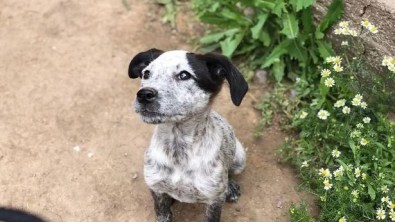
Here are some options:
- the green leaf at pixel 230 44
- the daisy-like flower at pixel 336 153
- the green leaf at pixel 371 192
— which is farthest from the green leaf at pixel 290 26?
the green leaf at pixel 371 192

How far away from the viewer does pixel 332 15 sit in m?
5.08

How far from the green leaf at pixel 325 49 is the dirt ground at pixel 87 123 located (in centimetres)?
92

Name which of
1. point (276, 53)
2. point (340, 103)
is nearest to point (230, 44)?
point (276, 53)

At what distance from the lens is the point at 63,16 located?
251 inches

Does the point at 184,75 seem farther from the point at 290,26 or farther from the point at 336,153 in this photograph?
the point at 290,26

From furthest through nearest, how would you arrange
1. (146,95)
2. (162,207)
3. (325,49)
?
(325,49) → (162,207) → (146,95)

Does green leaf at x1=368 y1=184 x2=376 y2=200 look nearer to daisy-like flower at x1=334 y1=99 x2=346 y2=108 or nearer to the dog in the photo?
daisy-like flower at x1=334 y1=99 x2=346 y2=108

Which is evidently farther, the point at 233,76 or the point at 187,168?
the point at 187,168

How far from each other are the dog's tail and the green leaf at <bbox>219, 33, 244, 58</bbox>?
2769 millimetres

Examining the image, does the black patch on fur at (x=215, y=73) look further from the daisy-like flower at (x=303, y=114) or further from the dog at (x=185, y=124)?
the daisy-like flower at (x=303, y=114)

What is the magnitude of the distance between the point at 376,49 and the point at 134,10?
3151 mm

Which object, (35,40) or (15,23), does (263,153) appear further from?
(15,23)

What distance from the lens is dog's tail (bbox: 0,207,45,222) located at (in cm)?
420

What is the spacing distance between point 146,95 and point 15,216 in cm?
174
